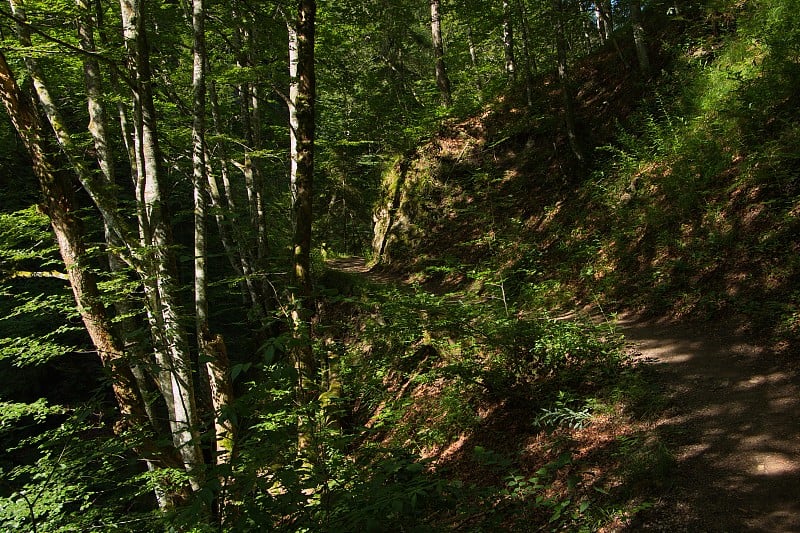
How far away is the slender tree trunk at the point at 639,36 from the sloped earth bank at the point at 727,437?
8810 millimetres

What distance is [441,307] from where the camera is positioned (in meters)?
5.73

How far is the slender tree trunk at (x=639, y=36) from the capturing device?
10.8 m

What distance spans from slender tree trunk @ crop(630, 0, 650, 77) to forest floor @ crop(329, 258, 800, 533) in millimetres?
8654

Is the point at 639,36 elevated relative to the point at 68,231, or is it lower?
elevated

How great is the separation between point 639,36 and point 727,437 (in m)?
11.1

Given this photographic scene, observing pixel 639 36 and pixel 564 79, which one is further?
pixel 639 36

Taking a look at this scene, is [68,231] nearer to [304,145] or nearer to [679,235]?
[304,145]

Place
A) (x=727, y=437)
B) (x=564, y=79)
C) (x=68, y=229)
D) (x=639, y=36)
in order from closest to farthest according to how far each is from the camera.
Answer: (x=727, y=437) → (x=68, y=229) → (x=564, y=79) → (x=639, y=36)

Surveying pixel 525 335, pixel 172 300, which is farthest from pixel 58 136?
pixel 525 335

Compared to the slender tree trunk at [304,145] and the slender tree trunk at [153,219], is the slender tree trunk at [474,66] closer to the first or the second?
Result: the slender tree trunk at [304,145]

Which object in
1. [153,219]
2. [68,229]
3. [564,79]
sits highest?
[564,79]

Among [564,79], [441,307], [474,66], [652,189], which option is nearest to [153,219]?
[441,307]

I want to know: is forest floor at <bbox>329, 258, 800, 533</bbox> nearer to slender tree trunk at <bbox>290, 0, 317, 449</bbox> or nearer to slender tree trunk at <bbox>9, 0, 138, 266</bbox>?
slender tree trunk at <bbox>290, 0, 317, 449</bbox>

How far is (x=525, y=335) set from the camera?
5.69 metres
